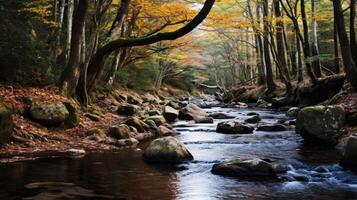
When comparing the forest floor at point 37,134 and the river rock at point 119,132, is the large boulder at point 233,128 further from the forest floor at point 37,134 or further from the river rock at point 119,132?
the forest floor at point 37,134

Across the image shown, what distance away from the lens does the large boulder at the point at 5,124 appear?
7.99 metres

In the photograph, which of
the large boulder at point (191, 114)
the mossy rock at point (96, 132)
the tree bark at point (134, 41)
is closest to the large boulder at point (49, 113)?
the mossy rock at point (96, 132)

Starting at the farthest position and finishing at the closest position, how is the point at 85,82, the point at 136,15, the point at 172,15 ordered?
1. the point at 136,15
2. the point at 172,15
3. the point at 85,82

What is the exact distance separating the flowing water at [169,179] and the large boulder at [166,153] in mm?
237

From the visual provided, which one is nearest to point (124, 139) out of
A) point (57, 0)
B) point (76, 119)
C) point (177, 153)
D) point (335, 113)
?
point (76, 119)

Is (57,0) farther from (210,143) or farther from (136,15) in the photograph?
(210,143)

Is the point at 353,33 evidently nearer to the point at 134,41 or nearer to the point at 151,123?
the point at 134,41

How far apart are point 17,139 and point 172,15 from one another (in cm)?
1066

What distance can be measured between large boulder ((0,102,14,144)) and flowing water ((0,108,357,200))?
4.23 feet

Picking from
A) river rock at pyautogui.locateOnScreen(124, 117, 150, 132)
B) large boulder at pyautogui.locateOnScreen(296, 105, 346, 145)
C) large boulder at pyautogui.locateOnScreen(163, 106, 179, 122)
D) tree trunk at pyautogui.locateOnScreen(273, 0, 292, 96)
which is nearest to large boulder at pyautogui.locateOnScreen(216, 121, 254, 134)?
river rock at pyautogui.locateOnScreen(124, 117, 150, 132)

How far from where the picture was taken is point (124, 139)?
1031cm

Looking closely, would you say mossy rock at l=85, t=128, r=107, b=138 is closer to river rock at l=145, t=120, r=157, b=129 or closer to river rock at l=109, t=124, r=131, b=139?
river rock at l=109, t=124, r=131, b=139

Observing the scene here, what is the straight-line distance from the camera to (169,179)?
6.57m

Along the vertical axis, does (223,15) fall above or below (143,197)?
above
